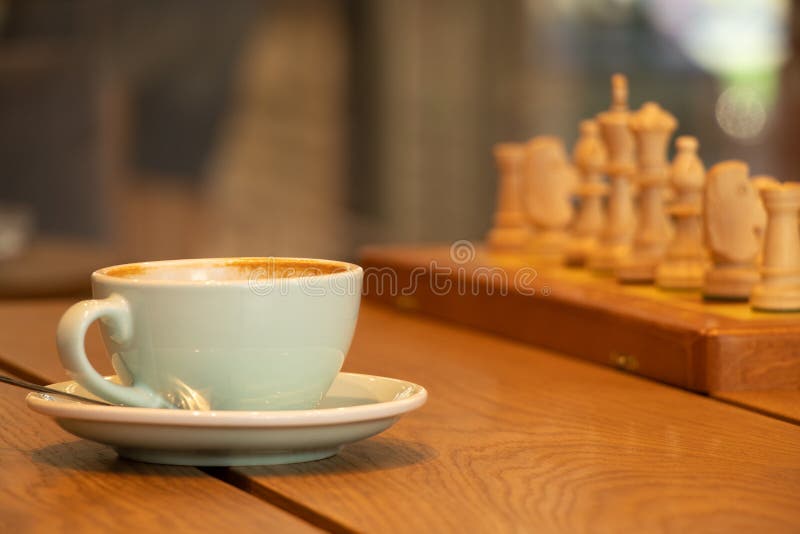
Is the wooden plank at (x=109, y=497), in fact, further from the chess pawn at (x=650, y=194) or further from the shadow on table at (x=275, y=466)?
the chess pawn at (x=650, y=194)

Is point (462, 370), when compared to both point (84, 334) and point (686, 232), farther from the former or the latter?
point (84, 334)

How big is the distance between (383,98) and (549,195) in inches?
129

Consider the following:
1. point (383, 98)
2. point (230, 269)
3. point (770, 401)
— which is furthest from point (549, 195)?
point (383, 98)

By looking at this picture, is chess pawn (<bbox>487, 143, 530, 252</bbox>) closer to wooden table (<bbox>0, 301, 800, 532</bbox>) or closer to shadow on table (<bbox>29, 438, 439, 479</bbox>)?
wooden table (<bbox>0, 301, 800, 532</bbox>)

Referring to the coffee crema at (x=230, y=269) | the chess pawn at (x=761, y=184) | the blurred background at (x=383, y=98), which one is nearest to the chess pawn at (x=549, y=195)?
the chess pawn at (x=761, y=184)

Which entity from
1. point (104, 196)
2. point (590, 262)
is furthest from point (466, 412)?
point (104, 196)

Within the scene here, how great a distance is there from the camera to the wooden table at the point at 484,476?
505mm

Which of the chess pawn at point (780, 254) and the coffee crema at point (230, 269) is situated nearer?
the coffee crema at point (230, 269)

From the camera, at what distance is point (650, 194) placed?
1109mm

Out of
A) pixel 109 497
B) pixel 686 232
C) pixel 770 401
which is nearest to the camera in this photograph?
pixel 109 497

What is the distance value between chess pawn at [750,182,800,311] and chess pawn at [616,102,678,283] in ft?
0.52

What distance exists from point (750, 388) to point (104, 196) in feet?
7.29

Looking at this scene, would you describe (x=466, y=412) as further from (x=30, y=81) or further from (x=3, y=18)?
(x=3, y=18)

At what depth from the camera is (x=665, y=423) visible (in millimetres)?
711
